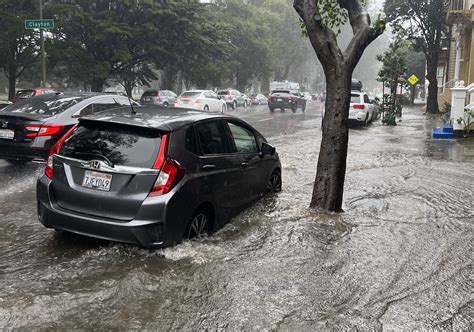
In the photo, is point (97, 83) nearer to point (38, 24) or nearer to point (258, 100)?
point (38, 24)

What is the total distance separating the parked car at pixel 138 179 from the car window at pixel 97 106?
4132 mm

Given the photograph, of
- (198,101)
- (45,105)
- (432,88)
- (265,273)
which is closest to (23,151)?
(45,105)

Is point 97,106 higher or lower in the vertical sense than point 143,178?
higher

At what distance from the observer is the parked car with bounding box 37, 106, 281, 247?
15.6 feet

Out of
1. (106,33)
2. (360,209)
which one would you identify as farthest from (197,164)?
(106,33)

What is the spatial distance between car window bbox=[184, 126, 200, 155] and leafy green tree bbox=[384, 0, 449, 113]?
29056 mm

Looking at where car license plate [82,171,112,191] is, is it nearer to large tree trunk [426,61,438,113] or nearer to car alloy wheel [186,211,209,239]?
car alloy wheel [186,211,209,239]

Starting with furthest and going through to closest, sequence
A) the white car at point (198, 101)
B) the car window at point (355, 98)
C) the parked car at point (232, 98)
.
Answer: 1. the parked car at point (232, 98)
2. the white car at point (198, 101)
3. the car window at point (355, 98)

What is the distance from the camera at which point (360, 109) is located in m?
22.7

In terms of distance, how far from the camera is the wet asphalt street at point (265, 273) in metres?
3.87

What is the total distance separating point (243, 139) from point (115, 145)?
7.15 feet

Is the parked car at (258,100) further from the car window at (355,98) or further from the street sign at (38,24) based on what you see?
the street sign at (38,24)

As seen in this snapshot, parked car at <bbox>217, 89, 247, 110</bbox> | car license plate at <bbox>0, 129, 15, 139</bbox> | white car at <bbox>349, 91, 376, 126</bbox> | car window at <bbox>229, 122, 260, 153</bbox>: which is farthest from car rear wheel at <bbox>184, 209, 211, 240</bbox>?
parked car at <bbox>217, 89, 247, 110</bbox>

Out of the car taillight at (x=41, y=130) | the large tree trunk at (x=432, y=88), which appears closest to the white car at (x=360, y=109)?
the large tree trunk at (x=432, y=88)
